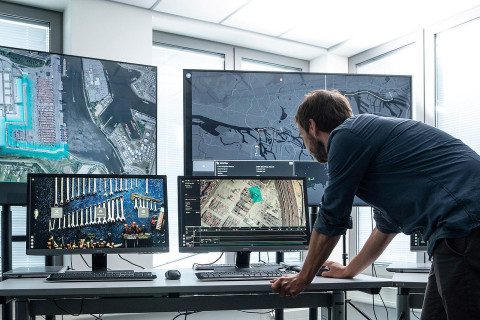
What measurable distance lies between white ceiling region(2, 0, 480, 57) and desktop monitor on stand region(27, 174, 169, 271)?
1927 millimetres

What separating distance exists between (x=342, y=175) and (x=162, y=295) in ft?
2.89

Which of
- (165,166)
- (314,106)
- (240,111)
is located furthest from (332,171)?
(165,166)

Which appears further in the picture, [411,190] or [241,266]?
[241,266]

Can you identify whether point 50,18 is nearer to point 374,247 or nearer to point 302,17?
point 302,17

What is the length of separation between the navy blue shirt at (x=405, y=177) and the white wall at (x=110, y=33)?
2.27 meters

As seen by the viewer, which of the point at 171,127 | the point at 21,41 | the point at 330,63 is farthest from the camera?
the point at 330,63

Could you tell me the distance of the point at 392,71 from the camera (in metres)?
4.63

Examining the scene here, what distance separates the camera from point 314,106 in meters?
1.89

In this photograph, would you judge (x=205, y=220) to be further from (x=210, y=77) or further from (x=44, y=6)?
(x=44, y=6)

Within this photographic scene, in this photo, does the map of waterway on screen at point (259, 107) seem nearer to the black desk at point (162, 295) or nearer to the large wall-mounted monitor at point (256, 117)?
the large wall-mounted monitor at point (256, 117)

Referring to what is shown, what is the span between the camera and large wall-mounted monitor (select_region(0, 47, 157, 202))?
8.30 feet

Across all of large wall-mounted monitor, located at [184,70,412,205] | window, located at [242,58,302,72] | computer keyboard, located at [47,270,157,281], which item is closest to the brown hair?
computer keyboard, located at [47,270,157,281]

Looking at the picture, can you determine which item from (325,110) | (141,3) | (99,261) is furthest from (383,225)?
(141,3)

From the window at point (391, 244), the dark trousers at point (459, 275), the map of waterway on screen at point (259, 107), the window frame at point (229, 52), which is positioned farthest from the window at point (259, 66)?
the dark trousers at point (459, 275)
